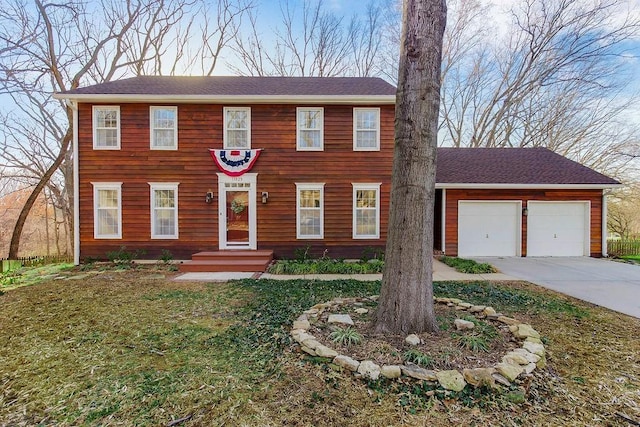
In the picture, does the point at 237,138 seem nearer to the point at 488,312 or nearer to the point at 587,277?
the point at 488,312

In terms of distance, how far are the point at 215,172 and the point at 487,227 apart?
915 cm

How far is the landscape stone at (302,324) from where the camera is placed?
137 inches

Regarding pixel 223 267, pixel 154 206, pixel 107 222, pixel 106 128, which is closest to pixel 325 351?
pixel 223 267

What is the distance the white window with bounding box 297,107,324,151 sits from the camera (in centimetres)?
908

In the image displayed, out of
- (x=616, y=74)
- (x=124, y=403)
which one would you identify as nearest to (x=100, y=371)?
(x=124, y=403)

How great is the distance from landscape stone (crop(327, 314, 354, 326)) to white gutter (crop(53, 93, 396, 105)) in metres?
6.84

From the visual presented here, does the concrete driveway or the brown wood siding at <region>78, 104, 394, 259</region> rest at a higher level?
the brown wood siding at <region>78, 104, 394, 259</region>

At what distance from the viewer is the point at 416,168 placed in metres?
3.28

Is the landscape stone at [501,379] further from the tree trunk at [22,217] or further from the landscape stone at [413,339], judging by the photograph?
the tree trunk at [22,217]

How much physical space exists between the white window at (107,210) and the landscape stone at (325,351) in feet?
28.2

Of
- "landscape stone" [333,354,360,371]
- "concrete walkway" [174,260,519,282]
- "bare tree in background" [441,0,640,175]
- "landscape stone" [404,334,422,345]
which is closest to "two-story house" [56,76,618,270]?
→ "concrete walkway" [174,260,519,282]

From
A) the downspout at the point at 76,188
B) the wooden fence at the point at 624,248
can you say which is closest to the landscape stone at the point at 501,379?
the downspout at the point at 76,188

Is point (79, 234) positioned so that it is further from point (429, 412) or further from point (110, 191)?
point (429, 412)

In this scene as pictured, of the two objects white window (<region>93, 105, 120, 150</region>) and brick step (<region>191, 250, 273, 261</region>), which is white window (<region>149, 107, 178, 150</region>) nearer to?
white window (<region>93, 105, 120, 150</region>)
